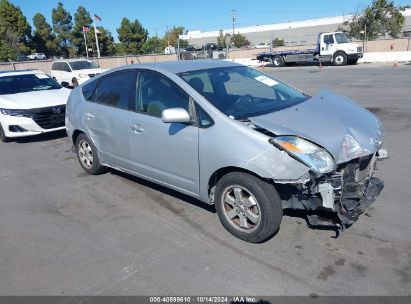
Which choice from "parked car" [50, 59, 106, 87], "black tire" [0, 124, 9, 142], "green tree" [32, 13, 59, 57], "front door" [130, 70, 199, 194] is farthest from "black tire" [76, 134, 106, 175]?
"green tree" [32, 13, 59, 57]

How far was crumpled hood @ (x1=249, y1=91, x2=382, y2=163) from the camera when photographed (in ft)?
11.0

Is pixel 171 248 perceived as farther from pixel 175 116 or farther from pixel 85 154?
pixel 85 154

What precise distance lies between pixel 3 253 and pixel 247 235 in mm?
2403

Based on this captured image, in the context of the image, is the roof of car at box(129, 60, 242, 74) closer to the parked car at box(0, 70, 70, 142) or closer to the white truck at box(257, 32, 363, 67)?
the parked car at box(0, 70, 70, 142)

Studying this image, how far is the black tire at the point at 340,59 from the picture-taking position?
2939 centimetres

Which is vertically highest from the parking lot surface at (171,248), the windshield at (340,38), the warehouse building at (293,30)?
the warehouse building at (293,30)

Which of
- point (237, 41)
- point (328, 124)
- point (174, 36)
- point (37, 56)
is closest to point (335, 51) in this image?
point (328, 124)

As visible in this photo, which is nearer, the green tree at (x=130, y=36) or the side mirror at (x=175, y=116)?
the side mirror at (x=175, y=116)

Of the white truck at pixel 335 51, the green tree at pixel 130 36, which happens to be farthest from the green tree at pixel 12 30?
the white truck at pixel 335 51

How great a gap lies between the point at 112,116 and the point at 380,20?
172 feet

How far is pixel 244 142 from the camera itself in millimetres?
3428

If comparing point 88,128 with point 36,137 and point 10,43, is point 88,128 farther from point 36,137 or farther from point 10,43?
point 10,43

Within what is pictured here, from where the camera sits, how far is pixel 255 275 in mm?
3191

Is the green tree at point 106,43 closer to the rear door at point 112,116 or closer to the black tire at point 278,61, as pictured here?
the black tire at point 278,61
